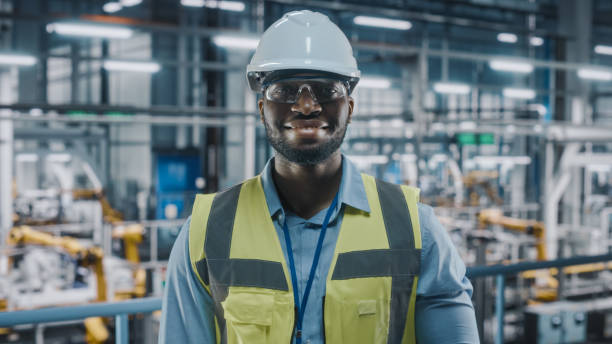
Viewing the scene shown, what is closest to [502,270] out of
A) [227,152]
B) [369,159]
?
[369,159]

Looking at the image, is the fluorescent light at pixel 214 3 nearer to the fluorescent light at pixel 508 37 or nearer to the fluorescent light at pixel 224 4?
the fluorescent light at pixel 224 4

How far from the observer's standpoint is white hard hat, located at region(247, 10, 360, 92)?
1432 millimetres

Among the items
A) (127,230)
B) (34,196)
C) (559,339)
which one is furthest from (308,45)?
(34,196)

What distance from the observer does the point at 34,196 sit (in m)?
16.8

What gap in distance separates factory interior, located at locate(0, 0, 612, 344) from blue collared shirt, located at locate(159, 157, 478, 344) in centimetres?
46

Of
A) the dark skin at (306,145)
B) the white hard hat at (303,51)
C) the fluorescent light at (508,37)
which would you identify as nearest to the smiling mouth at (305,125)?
the dark skin at (306,145)

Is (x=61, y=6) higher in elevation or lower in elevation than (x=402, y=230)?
higher

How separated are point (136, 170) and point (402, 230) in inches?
912

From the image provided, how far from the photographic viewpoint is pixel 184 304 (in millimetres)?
1422

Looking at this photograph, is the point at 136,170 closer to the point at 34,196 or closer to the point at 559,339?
the point at 34,196

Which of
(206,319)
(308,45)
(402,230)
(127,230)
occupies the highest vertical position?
(308,45)

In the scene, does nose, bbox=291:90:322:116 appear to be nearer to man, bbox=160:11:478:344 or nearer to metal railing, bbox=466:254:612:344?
man, bbox=160:11:478:344

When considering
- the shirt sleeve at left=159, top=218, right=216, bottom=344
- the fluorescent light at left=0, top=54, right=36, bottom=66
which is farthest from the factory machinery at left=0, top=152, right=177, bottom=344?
the shirt sleeve at left=159, top=218, right=216, bottom=344

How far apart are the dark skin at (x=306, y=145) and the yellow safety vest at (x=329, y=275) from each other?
0.08m
